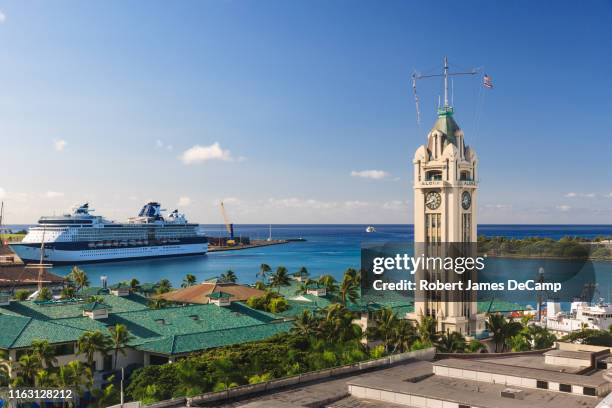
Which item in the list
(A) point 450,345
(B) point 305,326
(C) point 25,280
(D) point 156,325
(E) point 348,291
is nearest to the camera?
(A) point 450,345

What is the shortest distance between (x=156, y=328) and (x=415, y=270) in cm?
2431

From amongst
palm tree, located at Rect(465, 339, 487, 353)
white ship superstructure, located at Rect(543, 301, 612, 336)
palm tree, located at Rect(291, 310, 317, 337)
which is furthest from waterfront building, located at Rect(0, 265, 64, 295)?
palm tree, located at Rect(465, 339, 487, 353)

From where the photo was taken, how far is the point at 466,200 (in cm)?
6300

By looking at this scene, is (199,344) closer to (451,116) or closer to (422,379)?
(422,379)

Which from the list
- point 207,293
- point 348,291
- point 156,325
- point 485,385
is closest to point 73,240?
point 207,293

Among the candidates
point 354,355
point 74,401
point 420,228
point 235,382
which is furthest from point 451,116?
point 74,401

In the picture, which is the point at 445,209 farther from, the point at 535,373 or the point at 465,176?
the point at 535,373

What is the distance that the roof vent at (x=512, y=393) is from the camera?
28906mm

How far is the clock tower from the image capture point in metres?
61.2

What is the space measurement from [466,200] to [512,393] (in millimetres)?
35490

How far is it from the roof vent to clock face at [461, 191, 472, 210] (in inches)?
1318

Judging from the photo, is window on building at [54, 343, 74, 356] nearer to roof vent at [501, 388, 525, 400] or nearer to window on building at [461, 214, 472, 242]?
roof vent at [501, 388, 525, 400]

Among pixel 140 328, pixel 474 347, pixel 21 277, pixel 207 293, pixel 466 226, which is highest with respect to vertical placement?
pixel 466 226

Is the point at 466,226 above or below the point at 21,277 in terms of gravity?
above
